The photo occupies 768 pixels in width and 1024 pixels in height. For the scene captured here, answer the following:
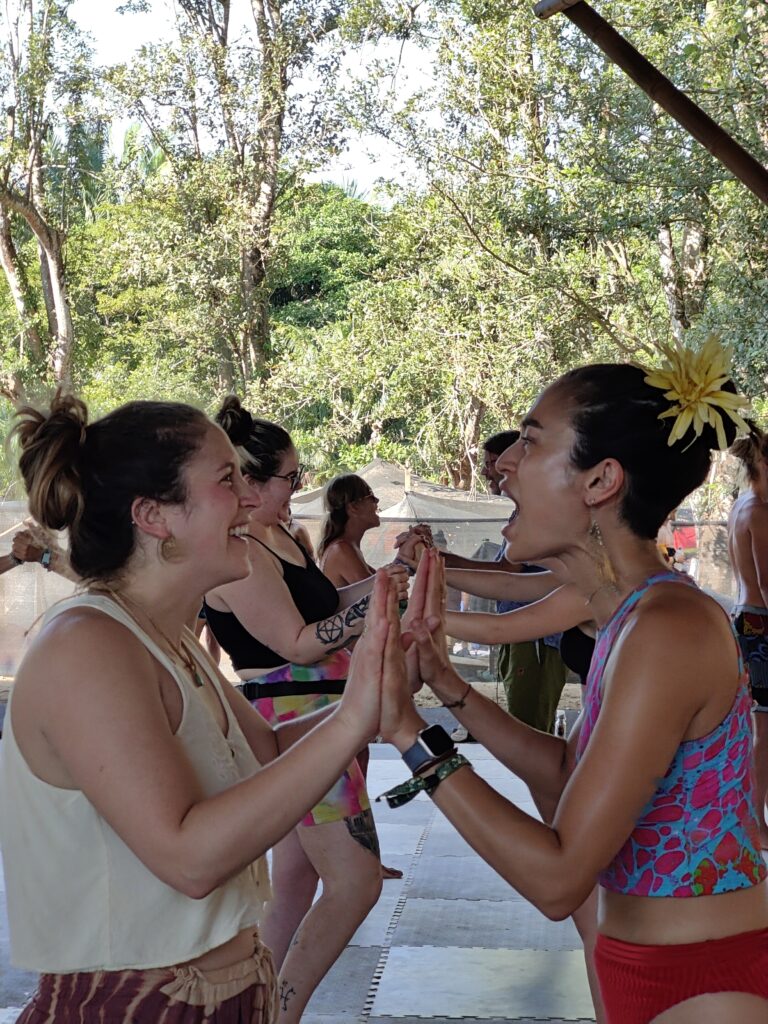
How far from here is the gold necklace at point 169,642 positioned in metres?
1.67

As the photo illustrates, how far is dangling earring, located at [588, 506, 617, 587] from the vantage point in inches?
69.4

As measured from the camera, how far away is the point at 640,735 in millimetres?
1501

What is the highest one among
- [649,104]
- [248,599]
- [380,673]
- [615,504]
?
[649,104]

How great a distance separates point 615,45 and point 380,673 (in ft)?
11.6

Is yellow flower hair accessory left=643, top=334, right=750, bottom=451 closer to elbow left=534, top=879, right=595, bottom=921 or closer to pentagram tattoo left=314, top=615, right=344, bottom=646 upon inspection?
elbow left=534, top=879, right=595, bottom=921

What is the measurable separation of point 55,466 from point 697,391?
90 cm

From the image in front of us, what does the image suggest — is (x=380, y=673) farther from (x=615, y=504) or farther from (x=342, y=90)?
(x=342, y=90)

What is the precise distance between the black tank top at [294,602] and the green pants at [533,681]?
1.83 metres

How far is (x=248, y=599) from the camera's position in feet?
9.77

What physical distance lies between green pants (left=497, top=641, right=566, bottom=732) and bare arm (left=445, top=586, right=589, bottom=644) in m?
1.78

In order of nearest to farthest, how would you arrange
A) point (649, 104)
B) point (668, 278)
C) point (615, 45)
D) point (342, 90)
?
point (615, 45), point (649, 104), point (668, 278), point (342, 90)

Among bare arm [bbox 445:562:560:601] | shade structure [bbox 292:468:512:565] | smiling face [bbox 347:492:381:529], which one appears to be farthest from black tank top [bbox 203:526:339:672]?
shade structure [bbox 292:468:512:565]

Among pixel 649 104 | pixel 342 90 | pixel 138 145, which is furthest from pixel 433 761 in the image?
pixel 138 145

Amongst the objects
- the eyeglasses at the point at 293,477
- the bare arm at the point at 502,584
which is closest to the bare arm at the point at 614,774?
the eyeglasses at the point at 293,477
